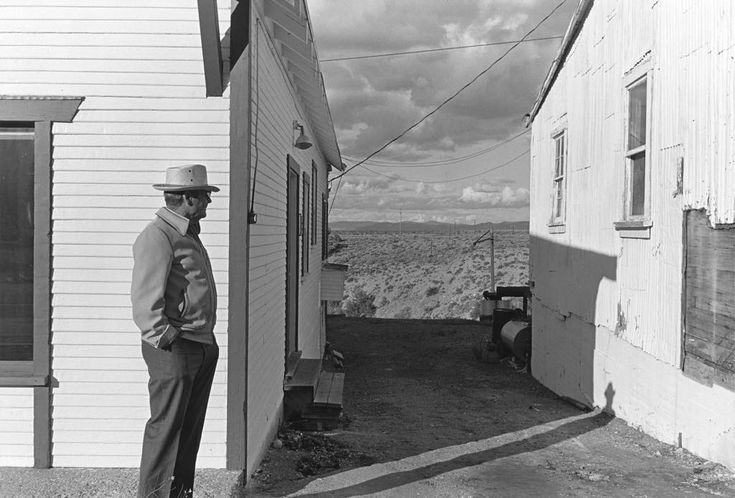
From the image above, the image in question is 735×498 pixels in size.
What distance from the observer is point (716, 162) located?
6.52 m

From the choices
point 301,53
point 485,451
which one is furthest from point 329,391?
point 301,53

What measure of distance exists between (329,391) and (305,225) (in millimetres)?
3125

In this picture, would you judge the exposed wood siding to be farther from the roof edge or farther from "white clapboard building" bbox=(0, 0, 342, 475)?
the roof edge

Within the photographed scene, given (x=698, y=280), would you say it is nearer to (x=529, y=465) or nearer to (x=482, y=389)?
(x=529, y=465)

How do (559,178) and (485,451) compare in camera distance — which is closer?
(485,451)

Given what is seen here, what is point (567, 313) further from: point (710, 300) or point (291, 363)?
point (710, 300)

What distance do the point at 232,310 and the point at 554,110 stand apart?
881cm

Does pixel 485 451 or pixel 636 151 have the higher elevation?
pixel 636 151

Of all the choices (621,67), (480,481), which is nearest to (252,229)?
(480,481)

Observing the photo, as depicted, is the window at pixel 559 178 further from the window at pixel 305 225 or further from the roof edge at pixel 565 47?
the window at pixel 305 225

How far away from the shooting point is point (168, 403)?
416cm

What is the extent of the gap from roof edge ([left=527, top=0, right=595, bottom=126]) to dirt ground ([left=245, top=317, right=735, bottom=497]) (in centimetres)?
499

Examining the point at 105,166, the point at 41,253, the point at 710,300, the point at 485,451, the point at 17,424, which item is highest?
the point at 105,166

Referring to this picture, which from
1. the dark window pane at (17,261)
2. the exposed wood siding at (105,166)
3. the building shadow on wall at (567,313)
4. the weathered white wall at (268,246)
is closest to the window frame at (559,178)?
the building shadow on wall at (567,313)
